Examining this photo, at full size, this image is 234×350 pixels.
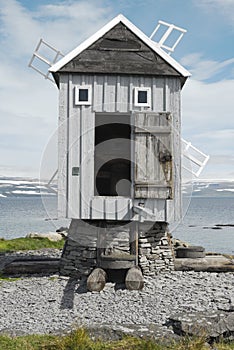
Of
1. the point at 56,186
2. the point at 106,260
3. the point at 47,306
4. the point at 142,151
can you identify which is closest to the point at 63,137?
the point at 56,186

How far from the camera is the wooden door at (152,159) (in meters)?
12.5

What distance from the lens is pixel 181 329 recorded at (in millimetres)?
8438

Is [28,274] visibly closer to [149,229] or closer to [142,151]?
[149,229]

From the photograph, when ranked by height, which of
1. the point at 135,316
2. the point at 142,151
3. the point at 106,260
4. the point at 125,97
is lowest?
the point at 135,316

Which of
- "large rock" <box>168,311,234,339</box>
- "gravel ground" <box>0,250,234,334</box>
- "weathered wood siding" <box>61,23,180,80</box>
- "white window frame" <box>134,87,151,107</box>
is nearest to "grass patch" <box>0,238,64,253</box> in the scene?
"gravel ground" <box>0,250,234,334</box>

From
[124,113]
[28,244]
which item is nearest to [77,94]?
[124,113]

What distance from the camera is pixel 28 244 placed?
21438 millimetres

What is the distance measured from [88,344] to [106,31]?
860 centimetres

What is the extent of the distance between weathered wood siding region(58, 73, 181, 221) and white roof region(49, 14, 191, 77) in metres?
0.35

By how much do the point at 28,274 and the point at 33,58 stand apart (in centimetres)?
628

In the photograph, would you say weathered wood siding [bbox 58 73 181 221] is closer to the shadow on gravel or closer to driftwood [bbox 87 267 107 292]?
driftwood [bbox 87 267 107 292]

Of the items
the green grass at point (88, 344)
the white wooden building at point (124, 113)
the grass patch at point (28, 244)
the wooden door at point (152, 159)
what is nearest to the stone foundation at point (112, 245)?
the white wooden building at point (124, 113)

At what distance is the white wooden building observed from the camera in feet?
41.4

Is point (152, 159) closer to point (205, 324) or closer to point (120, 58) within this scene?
point (120, 58)
